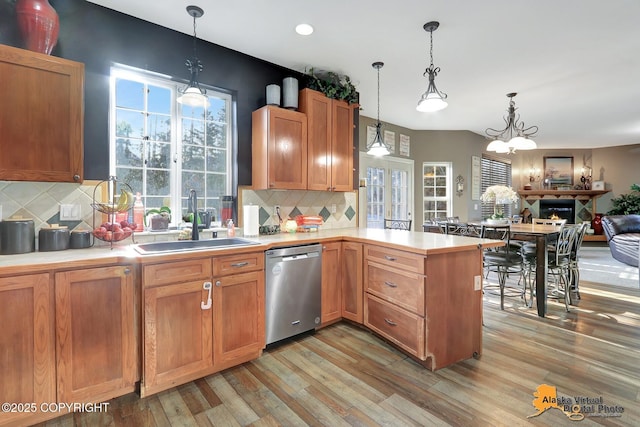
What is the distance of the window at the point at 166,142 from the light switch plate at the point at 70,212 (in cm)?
41

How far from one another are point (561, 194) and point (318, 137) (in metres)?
8.44

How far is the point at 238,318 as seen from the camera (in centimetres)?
224

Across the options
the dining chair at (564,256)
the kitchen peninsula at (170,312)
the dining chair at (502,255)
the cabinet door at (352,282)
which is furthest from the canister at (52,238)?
the dining chair at (564,256)

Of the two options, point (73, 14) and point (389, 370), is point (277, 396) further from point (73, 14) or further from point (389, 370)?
point (73, 14)

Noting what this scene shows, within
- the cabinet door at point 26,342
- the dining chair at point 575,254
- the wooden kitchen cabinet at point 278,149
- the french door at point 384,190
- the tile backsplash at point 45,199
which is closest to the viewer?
the cabinet door at point 26,342

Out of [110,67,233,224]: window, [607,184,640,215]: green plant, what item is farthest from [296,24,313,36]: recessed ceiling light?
[607,184,640,215]: green plant

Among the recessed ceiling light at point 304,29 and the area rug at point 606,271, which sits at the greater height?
the recessed ceiling light at point 304,29

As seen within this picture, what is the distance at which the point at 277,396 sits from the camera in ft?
6.33

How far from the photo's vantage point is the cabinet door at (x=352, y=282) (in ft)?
9.29

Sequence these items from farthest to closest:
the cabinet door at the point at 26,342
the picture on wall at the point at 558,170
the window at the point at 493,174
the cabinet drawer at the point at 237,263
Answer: the picture on wall at the point at 558,170
the window at the point at 493,174
the cabinet drawer at the point at 237,263
the cabinet door at the point at 26,342

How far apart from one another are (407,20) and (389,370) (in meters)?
2.76

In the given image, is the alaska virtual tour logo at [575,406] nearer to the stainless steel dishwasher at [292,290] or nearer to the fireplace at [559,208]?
the stainless steel dishwasher at [292,290]

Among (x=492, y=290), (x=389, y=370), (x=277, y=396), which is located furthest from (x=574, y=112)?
(x=277, y=396)

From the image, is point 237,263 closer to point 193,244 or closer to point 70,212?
point 193,244
